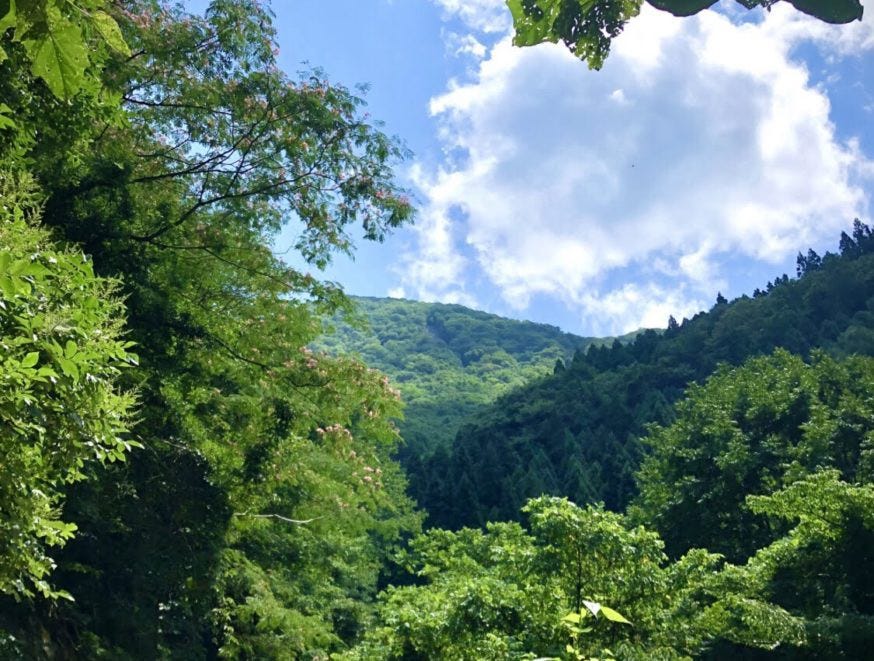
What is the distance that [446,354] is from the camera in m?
129

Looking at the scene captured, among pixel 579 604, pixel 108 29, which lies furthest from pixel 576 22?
pixel 579 604

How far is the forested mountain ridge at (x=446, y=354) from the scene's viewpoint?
292ft

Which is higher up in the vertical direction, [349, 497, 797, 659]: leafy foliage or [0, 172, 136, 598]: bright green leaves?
[0, 172, 136, 598]: bright green leaves

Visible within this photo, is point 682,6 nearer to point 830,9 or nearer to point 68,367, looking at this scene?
point 830,9

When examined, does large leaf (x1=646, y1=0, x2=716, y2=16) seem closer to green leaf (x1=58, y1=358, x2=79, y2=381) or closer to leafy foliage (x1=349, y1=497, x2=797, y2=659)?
green leaf (x1=58, y1=358, x2=79, y2=381)

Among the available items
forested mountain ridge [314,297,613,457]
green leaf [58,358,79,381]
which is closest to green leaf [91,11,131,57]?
green leaf [58,358,79,381]

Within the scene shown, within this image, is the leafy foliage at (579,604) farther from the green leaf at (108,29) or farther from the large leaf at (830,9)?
the large leaf at (830,9)

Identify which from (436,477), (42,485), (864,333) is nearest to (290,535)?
(42,485)

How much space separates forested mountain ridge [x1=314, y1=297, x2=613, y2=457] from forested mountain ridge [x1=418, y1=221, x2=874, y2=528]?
27.5 feet

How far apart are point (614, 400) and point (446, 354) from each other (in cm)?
6216

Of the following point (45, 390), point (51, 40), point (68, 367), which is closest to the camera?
point (51, 40)

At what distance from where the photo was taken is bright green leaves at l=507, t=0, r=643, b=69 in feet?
5.56

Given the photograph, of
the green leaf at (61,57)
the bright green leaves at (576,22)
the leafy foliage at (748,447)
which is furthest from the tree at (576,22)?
the leafy foliage at (748,447)

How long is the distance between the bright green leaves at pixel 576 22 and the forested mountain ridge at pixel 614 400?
46338mm
